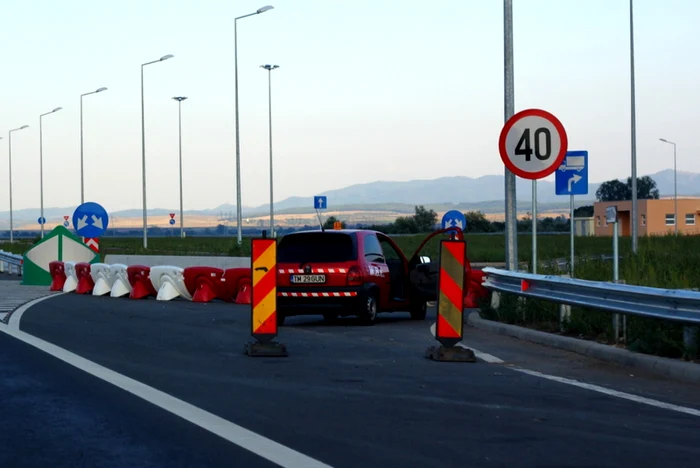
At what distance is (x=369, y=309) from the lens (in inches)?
740

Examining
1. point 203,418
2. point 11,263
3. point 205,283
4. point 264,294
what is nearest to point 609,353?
point 264,294

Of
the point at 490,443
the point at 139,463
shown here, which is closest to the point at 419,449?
the point at 490,443

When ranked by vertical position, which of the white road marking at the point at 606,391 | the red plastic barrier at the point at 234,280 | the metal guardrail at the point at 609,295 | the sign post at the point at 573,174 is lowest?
the white road marking at the point at 606,391

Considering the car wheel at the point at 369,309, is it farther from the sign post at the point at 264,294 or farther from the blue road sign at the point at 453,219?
the blue road sign at the point at 453,219

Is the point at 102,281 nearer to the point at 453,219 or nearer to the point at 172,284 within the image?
the point at 172,284

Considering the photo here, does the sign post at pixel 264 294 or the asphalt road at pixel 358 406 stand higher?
the sign post at pixel 264 294

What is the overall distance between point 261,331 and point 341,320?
6.52 meters

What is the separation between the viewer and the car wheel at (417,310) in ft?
66.2

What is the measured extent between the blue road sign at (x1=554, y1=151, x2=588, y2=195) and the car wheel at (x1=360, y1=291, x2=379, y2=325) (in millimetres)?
3813

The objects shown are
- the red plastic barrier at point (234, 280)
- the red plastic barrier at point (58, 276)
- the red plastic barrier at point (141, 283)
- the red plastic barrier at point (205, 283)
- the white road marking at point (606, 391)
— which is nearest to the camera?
the white road marking at point (606, 391)

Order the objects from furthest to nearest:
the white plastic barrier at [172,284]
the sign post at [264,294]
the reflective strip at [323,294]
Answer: the white plastic barrier at [172,284], the reflective strip at [323,294], the sign post at [264,294]

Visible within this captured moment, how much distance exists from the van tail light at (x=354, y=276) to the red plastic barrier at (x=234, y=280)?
6693 millimetres

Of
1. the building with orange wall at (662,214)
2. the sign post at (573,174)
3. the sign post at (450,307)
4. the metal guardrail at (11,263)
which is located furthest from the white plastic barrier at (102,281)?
the building with orange wall at (662,214)

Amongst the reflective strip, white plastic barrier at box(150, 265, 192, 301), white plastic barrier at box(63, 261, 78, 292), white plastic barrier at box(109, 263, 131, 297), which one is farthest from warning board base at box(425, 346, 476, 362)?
white plastic barrier at box(63, 261, 78, 292)
